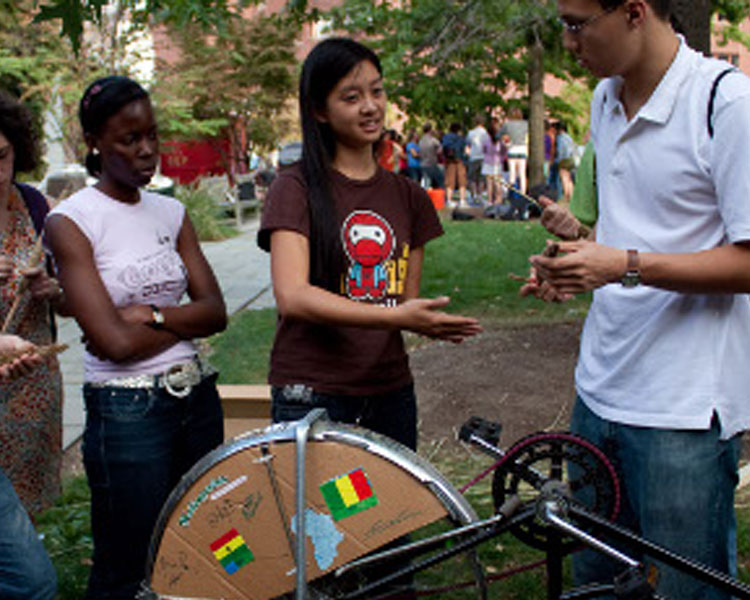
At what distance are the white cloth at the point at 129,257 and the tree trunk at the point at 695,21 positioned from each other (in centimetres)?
357

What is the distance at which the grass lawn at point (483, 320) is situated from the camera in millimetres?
3900

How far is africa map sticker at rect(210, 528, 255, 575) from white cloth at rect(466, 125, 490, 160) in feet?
60.3

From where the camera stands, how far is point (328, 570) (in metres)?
2.29

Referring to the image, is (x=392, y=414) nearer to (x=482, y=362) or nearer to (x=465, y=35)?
(x=482, y=362)

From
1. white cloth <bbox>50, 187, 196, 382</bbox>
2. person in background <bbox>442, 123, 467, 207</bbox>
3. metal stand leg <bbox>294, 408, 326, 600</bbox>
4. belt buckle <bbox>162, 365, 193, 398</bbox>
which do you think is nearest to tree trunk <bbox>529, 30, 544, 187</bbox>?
person in background <bbox>442, 123, 467, 207</bbox>

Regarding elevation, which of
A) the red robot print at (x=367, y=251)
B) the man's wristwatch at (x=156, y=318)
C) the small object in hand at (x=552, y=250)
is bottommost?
the man's wristwatch at (x=156, y=318)

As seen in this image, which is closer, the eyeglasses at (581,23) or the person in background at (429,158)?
the eyeglasses at (581,23)

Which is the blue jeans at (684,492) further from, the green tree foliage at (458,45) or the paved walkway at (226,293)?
the green tree foliage at (458,45)

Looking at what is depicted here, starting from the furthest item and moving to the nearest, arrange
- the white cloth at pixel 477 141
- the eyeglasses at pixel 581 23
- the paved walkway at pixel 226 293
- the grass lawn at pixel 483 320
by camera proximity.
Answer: the white cloth at pixel 477 141, the paved walkway at pixel 226 293, the grass lawn at pixel 483 320, the eyeglasses at pixel 581 23

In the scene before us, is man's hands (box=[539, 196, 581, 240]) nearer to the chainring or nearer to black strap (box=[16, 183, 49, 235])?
the chainring

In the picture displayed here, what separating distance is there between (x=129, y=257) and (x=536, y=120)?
1675 centimetres

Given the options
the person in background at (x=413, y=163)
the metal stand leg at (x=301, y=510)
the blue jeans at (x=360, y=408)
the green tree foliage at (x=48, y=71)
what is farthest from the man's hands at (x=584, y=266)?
the person in background at (x=413, y=163)

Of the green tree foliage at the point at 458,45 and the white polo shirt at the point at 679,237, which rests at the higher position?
the green tree foliage at the point at 458,45

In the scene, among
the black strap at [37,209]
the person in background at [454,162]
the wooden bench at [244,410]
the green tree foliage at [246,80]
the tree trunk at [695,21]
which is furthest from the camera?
the green tree foliage at [246,80]
